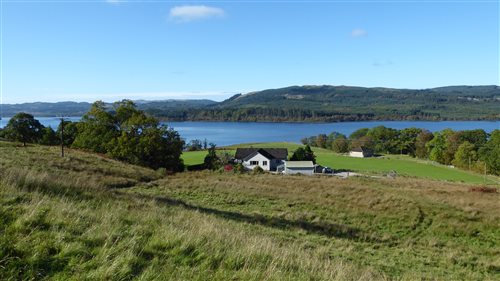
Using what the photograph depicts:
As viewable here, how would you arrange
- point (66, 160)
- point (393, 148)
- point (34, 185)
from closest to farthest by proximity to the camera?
point (34, 185) → point (66, 160) → point (393, 148)

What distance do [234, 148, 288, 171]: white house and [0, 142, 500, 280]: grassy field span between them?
195 ft

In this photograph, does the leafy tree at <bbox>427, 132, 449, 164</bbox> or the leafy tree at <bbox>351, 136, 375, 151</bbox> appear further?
the leafy tree at <bbox>351, 136, 375, 151</bbox>

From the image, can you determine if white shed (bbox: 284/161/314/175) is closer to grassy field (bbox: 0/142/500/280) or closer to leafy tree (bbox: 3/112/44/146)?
leafy tree (bbox: 3/112/44/146)

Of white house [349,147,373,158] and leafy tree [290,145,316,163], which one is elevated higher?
leafy tree [290,145,316,163]

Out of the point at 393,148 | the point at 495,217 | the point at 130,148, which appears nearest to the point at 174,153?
the point at 130,148

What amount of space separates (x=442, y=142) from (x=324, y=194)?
82.2 meters

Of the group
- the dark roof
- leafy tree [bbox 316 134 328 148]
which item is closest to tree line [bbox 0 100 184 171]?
the dark roof

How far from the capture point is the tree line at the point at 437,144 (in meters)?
80.2

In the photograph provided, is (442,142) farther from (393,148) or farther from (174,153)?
(174,153)

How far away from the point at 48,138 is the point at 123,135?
18.9 metres

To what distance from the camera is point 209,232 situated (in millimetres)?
6973

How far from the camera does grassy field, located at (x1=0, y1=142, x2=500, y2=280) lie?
4598mm

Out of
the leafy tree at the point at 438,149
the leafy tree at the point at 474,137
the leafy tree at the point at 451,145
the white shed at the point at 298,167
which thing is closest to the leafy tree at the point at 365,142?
the leafy tree at the point at 438,149

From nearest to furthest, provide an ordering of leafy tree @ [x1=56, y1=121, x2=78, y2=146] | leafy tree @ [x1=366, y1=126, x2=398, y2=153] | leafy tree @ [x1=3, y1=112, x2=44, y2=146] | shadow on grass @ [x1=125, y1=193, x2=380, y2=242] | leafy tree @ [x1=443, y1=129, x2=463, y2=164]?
shadow on grass @ [x1=125, y1=193, x2=380, y2=242] < leafy tree @ [x1=3, y1=112, x2=44, y2=146] < leafy tree @ [x1=56, y1=121, x2=78, y2=146] < leafy tree @ [x1=443, y1=129, x2=463, y2=164] < leafy tree @ [x1=366, y1=126, x2=398, y2=153]
